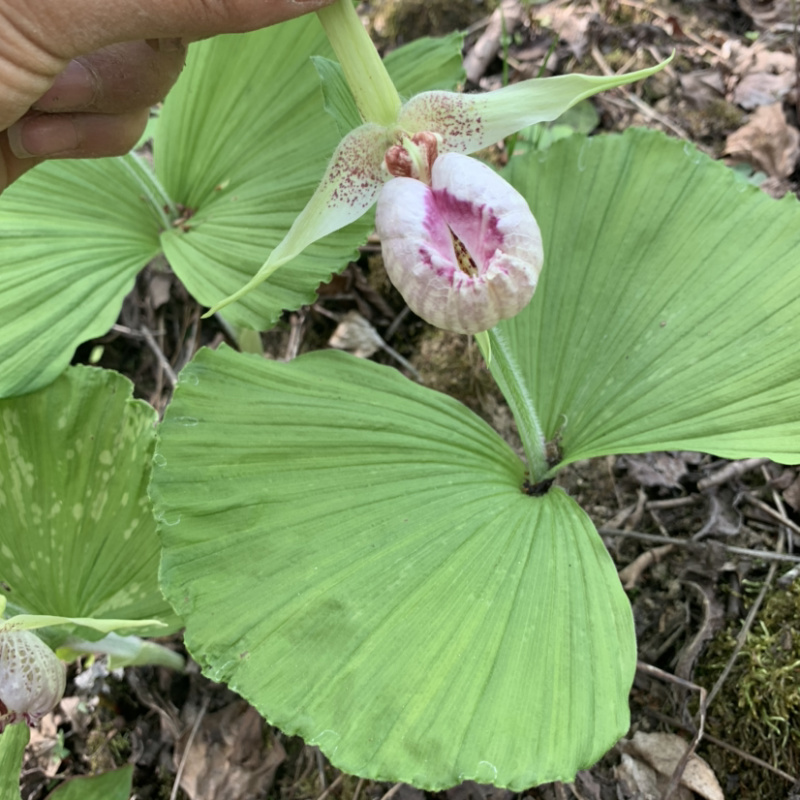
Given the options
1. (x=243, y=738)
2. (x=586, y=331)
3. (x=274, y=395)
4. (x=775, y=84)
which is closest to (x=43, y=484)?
(x=274, y=395)

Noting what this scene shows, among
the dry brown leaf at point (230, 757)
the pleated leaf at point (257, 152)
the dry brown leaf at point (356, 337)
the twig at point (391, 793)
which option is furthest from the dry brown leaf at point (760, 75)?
the dry brown leaf at point (230, 757)

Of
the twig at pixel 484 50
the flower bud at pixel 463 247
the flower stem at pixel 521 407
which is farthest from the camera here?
the twig at pixel 484 50

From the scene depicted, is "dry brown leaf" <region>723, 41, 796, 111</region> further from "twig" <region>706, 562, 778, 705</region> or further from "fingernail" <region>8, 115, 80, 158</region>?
"fingernail" <region>8, 115, 80, 158</region>

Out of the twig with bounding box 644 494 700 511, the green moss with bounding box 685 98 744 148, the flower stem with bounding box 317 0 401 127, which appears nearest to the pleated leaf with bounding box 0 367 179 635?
the flower stem with bounding box 317 0 401 127

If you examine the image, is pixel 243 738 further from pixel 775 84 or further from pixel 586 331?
pixel 775 84

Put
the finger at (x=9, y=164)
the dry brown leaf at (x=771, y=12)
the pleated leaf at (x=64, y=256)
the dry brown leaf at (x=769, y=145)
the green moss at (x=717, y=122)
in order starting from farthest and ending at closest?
the dry brown leaf at (x=771, y=12) → the green moss at (x=717, y=122) → the dry brown leaf at (x=769, y=145) → the pleated leaf at (x=64, y=256) → the finger at (x=9, y=164)

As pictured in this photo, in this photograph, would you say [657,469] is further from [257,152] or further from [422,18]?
[422,18]

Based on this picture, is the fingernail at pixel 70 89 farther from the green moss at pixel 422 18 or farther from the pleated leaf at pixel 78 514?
the green moss at pixel 422 18

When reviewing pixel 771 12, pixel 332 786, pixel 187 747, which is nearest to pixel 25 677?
pixel 187 747
